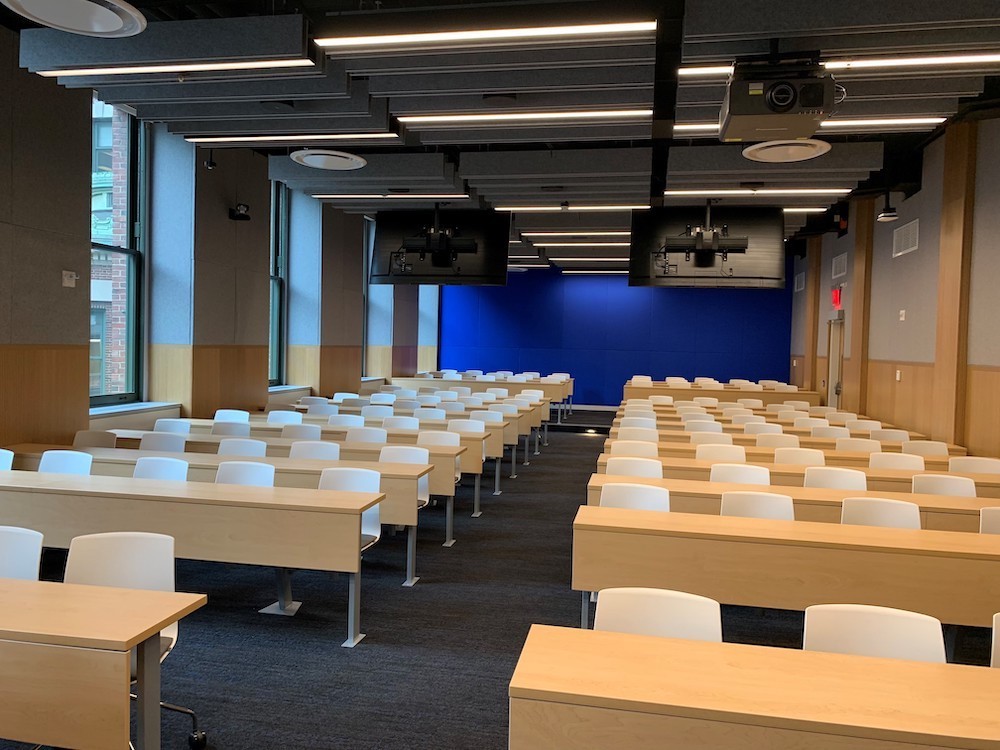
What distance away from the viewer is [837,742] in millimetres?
2020

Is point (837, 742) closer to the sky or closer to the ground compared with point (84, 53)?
closer to the ground

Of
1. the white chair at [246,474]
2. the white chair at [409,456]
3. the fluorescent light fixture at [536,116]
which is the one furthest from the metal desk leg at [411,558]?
the fluorescent light fixture at [536,116]

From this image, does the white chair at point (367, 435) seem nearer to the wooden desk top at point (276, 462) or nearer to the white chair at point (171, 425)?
the wooden desk top at point (276, 462)

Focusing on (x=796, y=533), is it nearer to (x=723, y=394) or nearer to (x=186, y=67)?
(x=186, y=67)

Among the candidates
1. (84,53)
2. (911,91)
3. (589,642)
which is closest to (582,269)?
(911,91)

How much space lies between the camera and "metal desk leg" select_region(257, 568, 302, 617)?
484 centimetres

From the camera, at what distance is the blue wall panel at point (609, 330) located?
64.1 ft

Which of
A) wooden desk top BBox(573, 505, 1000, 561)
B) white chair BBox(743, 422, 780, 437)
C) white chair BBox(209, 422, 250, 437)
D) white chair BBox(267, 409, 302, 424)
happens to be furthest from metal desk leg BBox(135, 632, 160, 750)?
white chair BBox(743, 422, 780, 437)

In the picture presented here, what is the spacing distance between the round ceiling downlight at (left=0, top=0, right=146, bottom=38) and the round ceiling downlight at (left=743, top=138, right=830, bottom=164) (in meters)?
5.28

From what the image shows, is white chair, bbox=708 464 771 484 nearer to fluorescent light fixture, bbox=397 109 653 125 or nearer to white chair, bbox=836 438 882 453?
white chair, bbox=836 438 882 453

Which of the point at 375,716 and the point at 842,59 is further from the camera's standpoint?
the point at 842,59

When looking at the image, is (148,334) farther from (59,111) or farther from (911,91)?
(911,91)

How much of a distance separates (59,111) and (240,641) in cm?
515

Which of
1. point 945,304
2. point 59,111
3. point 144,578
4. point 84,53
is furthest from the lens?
point 945,304
